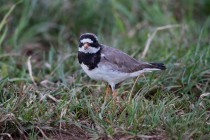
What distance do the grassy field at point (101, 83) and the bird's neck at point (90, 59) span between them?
371mm

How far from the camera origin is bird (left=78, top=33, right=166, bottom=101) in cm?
584

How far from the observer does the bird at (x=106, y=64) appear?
19.2 ft

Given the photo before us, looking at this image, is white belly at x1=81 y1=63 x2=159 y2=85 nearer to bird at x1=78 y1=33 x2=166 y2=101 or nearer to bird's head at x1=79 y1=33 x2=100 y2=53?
bird at x1=78 y1=33 x2=166 y2=101

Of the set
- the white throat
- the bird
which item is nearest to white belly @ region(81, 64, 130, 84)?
the bird

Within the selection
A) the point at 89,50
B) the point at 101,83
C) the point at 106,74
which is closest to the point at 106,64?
the point at 106,74

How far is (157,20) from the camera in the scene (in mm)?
8812

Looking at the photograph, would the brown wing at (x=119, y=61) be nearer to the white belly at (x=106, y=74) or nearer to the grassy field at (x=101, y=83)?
the white belly at (x=106, y=74)

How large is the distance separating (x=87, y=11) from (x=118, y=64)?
11.5 feet

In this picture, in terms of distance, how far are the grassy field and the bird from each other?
6.5 inches

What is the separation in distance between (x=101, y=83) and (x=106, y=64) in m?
0.81

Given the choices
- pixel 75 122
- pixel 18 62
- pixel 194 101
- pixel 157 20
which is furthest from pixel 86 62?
pixel 157 20

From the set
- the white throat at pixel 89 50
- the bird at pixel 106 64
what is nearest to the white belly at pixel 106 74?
the bird at pixel 106 64

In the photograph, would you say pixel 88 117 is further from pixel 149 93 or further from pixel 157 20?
pixel 157 20

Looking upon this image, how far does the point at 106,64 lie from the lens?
5.87m
